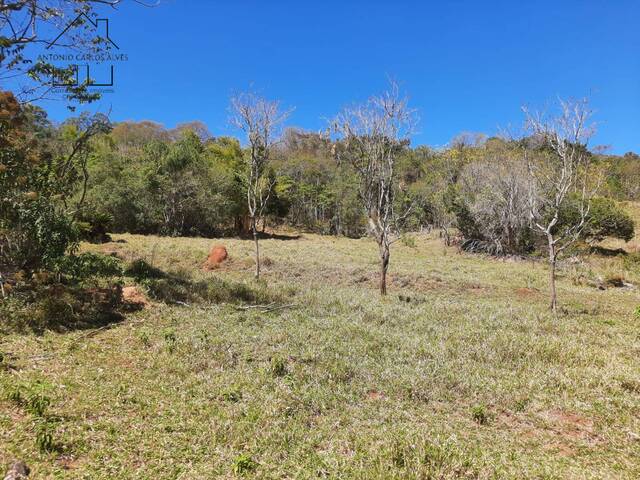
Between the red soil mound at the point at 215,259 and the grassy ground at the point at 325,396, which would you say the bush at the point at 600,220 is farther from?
the red soil mound at the point at 215,259

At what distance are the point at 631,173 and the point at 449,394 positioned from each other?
66.3 metres

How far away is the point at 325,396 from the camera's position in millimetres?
5945

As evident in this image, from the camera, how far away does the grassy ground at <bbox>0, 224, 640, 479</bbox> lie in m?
4.26

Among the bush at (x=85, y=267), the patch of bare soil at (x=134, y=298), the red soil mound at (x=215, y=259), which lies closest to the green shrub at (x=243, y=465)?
the patch of bare soil at (x=134, y=298)

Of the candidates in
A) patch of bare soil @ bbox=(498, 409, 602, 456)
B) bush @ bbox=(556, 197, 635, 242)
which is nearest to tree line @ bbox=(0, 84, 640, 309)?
bush @ bbox=(556, 197, 635, 242)

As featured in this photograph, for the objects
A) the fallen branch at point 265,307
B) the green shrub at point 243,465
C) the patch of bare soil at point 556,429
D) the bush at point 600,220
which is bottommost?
the patch of bare soil at point 556,429

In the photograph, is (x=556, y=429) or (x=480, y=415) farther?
(x=480, y=415)

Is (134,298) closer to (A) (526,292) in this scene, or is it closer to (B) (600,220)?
(A) (526,292)

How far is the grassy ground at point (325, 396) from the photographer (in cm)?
426

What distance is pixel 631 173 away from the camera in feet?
186

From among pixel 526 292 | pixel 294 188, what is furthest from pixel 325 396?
pixel 294 188

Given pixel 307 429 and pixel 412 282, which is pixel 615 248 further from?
pixel 307 429

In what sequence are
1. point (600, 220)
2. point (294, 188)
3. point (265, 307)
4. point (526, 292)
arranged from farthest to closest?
point (294, 188)
point (600, 220)
point (526, 292)
point (265, 307)

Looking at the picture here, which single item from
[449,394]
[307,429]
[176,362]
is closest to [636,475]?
[449,394]
